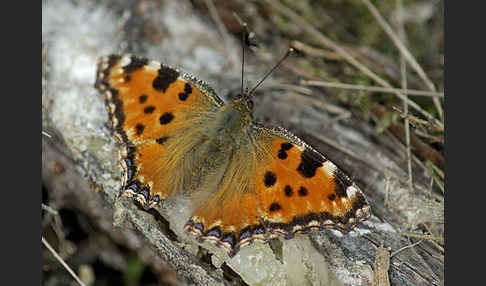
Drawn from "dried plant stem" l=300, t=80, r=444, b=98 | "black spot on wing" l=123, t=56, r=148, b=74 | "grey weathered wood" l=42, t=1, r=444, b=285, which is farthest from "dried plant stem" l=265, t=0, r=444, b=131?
"black spot on wing" l=123, t=56, r=148, b=74

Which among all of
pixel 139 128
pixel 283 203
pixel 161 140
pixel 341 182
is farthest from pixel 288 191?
pixel 139 128

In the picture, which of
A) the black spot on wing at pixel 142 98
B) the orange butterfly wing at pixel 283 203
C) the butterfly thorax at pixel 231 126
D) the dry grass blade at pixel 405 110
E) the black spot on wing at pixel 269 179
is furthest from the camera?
the dry grass blade at pixel 405 110

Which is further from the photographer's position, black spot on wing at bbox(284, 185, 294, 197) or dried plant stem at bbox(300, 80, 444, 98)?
dried plant stem at bbox(300, 80, 444, 98)

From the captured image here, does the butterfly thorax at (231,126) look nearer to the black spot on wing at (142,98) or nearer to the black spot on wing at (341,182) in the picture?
the black spot on wing at (142,98)


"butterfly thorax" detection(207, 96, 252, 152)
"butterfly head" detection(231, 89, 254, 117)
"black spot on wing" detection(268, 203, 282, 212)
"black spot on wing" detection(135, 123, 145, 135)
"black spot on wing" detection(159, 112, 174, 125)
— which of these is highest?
"butterfly head" detection(231, 89, 254, 117)

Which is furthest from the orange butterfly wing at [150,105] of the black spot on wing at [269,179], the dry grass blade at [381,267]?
the dry grass blade at [381,267]

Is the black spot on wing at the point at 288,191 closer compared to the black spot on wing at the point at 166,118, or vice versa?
the black spot on wing at the point at 288,191

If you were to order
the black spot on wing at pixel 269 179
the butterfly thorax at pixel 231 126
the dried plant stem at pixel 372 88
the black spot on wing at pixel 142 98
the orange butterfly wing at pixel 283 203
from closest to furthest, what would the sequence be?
the orange butterfly wing at pixel 283 203
the black spot on wing at pixel 269 179
the butterfly thorax at pixel 231 126
the black spot on wing at pixel 142 98
the dried plant stem at pixel 372 88

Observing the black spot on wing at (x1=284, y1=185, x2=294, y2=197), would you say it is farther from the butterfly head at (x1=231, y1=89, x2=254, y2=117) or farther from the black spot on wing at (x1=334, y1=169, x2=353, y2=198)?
the butterfly head at (x1=231, y1=89, x2=254, y2=117)
